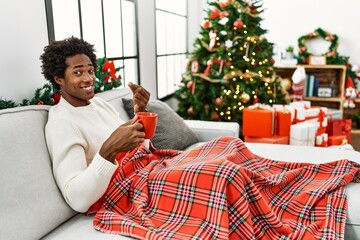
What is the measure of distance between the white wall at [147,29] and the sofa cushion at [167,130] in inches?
23.6

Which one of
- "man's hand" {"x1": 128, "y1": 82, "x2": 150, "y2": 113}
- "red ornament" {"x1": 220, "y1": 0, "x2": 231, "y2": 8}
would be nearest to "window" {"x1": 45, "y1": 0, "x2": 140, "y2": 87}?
"man's hand" {"x1": 128, "y1": 82, "x2": 150, "y2": 113}

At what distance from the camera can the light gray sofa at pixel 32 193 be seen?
3.65ft

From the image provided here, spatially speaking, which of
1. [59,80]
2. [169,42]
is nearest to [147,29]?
[169,42]

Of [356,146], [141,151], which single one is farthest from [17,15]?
[356,146]

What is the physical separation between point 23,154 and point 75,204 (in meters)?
0.25

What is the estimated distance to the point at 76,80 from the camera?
1.47m

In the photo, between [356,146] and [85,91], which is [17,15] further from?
[356,146]

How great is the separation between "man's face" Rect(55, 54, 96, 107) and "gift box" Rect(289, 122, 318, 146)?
1946 mm

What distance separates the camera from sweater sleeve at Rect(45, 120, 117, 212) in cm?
121

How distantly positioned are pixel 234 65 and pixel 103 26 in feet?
4.64

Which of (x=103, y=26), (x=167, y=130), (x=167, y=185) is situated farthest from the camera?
(x=103, y=26)

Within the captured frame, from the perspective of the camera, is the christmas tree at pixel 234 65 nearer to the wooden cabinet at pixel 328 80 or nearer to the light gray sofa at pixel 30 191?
the wooden cabinet at pixel 328 80

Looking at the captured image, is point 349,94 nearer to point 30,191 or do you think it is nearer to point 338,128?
point 338,128

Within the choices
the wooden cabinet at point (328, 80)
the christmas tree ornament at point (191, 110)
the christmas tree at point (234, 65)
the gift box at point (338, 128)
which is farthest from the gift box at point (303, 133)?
the wooden cabinet at point (328, 80)
